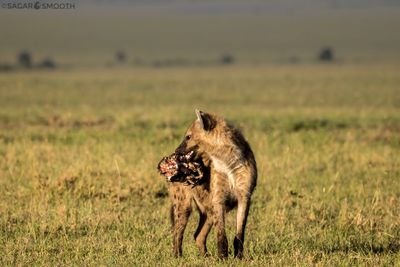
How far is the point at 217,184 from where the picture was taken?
645 cm

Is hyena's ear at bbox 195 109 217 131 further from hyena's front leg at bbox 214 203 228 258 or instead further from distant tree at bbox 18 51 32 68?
distant tree at bbox 18 51 32 68

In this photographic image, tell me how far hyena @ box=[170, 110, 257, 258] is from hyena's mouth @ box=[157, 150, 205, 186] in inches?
2.2

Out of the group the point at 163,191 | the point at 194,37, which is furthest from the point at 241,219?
the point at 194,37

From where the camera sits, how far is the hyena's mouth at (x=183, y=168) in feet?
21.3

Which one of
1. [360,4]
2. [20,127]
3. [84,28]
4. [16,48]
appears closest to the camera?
[20,127]

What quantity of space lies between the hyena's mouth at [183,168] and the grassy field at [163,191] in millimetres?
610

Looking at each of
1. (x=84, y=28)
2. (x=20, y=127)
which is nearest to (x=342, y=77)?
(x=20, y=127)

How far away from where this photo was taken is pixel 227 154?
6504 mm

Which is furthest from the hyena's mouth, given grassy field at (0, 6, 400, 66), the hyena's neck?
grassy field at (0, 6, 400, 66)

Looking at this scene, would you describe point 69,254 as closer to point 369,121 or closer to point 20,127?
point 20,127

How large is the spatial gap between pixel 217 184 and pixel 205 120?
51 cm

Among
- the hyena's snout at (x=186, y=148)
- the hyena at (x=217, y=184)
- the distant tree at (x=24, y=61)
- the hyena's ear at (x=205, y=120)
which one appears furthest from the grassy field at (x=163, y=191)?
the distant tree at (x=24, y=61)

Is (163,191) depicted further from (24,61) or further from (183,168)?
(24,61)

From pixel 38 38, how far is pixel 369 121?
2422 inches
